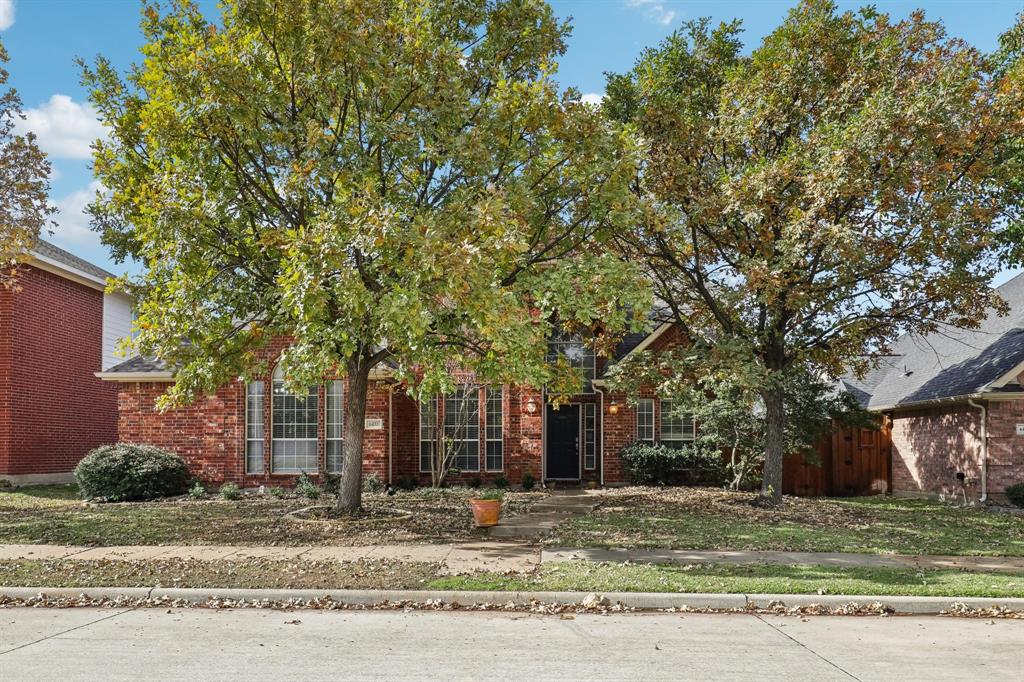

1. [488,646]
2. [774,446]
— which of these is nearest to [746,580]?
[488,646]

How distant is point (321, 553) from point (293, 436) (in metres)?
9.69

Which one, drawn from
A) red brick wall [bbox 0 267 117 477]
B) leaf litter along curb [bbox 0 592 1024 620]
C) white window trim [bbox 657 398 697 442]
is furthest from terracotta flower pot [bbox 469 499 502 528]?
red brick wall [bbox 0 267 117 477]

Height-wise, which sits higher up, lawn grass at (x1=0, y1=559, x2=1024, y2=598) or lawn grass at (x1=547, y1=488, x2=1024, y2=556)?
lawn grass at (x1=0, y1=559, x2=1024, y2=598)

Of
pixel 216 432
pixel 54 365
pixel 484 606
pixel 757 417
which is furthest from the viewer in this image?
pixel 54 365

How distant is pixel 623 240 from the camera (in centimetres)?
1644

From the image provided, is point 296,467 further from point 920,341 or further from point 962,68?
point 920,341

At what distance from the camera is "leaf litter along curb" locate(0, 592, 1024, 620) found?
8.25 m

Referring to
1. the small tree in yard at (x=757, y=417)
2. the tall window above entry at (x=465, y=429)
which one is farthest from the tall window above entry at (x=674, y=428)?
the tall window above entry at (x=465, y=429)

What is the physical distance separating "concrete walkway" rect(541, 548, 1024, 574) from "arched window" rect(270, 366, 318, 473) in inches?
417

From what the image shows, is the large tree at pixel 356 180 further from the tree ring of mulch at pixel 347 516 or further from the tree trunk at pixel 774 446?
the tree trunk at pixel 774 446

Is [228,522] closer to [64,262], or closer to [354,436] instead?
[354,436]

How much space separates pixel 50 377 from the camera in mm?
23078

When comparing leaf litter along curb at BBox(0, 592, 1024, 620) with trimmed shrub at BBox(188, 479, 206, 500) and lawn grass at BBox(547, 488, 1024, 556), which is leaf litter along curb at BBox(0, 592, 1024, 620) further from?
trimmed shrub at BBox(188, 479, 206, 500)

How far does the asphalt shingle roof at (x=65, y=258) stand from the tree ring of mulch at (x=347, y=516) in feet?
39.5
